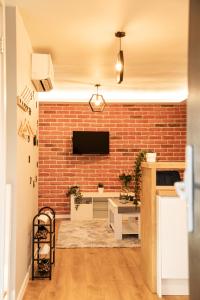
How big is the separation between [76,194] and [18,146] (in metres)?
4.38

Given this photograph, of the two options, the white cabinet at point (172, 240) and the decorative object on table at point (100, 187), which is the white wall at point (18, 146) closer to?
the white cabinet at point (172, 240)

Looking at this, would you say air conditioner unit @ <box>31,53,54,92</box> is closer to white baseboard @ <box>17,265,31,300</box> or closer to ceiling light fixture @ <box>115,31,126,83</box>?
ceiling light fixture @ <box>115,31,126,83</box>

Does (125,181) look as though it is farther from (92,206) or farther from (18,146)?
(18,146)

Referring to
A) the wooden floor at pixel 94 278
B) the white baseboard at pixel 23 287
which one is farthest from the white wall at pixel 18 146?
the wooden floor at pixel 94 278

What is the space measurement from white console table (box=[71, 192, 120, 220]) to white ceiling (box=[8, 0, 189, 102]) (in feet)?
7.67

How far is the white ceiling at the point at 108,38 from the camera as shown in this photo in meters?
3.12

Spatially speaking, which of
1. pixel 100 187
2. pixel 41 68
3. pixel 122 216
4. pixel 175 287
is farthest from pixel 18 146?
pixel 100 187

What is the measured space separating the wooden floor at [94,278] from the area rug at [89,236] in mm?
278

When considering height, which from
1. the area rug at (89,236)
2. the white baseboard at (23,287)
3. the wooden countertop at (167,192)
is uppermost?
the wooden countertop at (167,192)

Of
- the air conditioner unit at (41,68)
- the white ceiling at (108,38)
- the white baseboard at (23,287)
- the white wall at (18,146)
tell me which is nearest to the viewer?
the white wall at (18,146)

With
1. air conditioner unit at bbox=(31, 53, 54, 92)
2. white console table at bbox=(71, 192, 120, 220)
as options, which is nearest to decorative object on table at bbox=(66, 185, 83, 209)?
white console table at bbox=(71, 192, 120, 220)

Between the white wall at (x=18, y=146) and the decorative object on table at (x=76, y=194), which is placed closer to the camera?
the white wall at (x=18, y=146)

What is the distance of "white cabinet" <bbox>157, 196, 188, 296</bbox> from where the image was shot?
3.40 meters

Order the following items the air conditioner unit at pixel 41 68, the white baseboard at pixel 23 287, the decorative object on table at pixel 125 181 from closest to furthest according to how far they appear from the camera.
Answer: the white baseboard at pixel 23 287, the air conditioner unit at pixel 41 68, the decorative object on table at pixel 125 181
